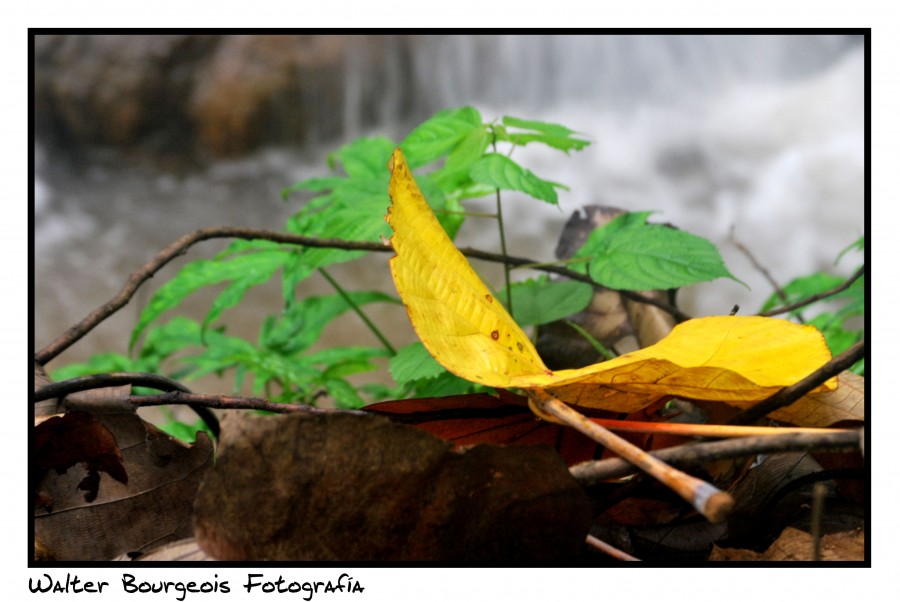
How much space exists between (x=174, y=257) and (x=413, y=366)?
171 mm

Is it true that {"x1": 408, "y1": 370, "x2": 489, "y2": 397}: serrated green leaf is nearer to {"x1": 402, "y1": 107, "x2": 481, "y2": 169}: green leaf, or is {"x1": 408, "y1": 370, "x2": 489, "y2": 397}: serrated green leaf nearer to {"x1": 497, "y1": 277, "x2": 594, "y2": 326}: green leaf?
{"x1": 497, "y1": 277, "x2": 594, "y2": 326}: green leaf

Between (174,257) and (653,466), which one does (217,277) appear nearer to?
(174,257)

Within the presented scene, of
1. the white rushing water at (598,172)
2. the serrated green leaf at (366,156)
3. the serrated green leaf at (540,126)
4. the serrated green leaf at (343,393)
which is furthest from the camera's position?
the white rushing water at (598,172)

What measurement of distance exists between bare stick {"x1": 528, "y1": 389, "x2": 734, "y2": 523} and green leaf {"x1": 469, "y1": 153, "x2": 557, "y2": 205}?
0.88 feet

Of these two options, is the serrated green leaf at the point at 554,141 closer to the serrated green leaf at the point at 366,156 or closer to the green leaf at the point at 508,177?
the green leaf at the point at 508,177

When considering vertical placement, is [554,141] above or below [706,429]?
above

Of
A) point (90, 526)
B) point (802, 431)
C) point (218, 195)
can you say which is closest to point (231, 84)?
point (218, 195)

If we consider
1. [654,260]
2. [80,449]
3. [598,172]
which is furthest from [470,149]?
[598,172]

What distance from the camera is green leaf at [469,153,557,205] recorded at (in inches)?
21.1

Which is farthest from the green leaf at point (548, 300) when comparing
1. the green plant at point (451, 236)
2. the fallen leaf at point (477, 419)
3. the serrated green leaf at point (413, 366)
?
the fallen leaf at point (477, 419)

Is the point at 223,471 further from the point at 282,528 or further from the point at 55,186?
the point at 55,186

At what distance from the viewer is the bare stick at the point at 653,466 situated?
220 mm

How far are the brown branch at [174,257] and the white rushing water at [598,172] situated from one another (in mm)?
1293

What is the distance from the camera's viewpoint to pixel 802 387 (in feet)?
0.93
